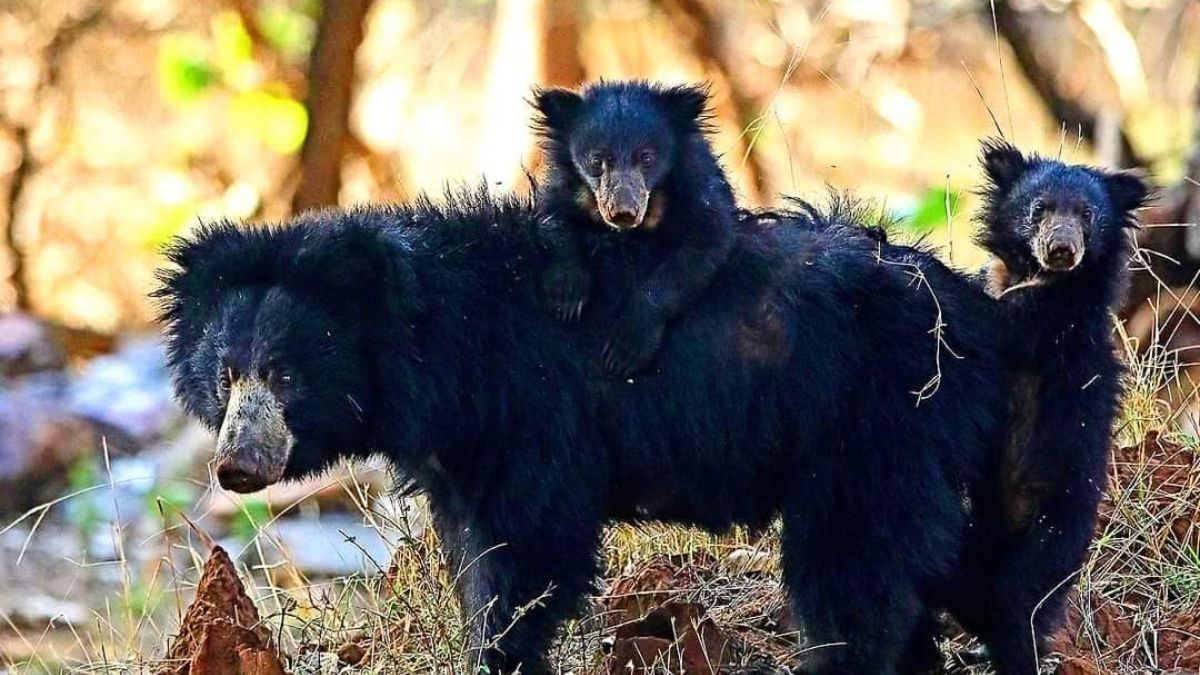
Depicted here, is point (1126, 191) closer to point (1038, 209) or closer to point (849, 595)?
point (1038, 209)

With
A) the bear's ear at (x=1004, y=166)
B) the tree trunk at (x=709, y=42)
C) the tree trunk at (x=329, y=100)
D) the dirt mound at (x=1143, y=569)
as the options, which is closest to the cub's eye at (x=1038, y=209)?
the bear's ear at (x=1004, y=166)

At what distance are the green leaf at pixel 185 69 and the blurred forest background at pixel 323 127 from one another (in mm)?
27

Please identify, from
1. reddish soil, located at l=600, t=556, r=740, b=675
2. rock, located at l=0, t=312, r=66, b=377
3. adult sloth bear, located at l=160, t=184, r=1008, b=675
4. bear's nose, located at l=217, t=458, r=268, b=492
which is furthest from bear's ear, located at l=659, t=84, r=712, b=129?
rock, located at l=0, t=312, r=66, b=377

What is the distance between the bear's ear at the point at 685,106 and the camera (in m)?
4.86

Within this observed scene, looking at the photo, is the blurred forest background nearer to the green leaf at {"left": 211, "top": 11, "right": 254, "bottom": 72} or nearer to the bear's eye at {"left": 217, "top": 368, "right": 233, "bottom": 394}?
the green leaf at {"left": 211, "top": 11, "right": 254, "bottom": 72}

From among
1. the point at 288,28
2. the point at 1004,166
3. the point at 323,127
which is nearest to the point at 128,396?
the point at 323,127

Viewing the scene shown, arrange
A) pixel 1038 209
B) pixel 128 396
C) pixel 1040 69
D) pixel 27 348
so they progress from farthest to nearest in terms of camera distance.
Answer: pixel 27 348 → pixel 128 396 → pixel 1040 69 → pixel 1038 209

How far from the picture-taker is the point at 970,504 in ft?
15.1

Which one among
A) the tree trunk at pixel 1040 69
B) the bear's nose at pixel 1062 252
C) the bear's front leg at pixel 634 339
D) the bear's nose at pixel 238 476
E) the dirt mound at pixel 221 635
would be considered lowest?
the dirt mound at pixel 221 635

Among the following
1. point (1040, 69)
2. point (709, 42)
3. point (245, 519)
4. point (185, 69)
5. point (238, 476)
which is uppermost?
point (185, 69)

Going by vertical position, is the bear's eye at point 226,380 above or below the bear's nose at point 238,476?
above

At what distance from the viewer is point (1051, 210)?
4.51 m

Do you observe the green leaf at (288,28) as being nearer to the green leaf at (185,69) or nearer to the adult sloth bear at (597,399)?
the green leaf at (185,69)

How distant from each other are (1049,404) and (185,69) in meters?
9.05
